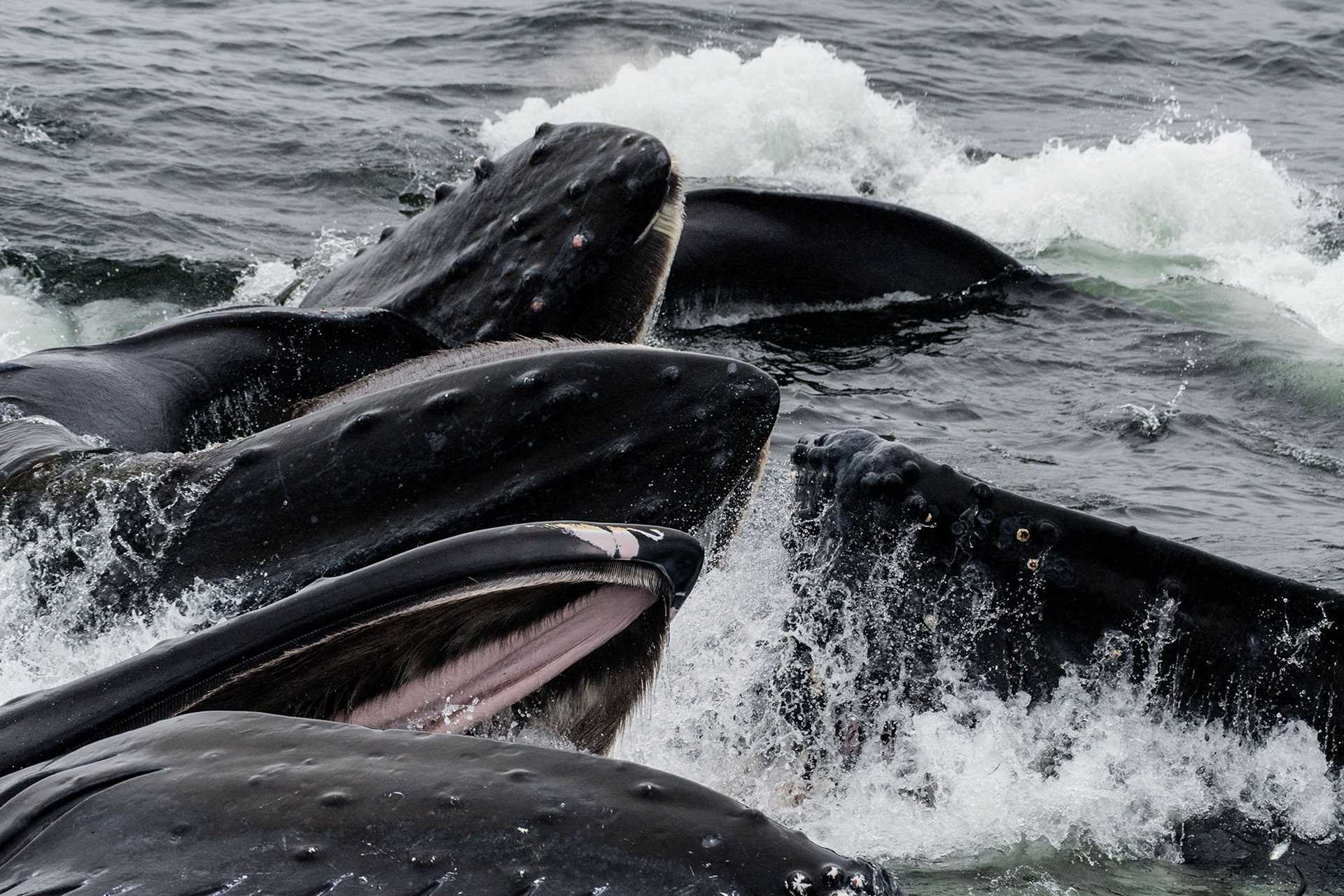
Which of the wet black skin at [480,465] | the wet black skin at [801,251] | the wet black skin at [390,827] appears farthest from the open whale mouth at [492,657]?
the wet black skin at [801,251]

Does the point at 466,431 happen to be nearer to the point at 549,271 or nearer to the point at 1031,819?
the point at 549,271

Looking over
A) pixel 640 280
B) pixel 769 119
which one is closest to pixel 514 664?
pixel 640 280

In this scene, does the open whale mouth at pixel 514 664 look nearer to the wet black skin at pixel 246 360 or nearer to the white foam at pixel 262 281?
the wet black skin at pixel 246 360

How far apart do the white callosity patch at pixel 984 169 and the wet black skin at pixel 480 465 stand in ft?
30.1

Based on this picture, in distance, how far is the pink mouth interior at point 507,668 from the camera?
3.49 m

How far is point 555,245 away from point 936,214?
949 centimetres

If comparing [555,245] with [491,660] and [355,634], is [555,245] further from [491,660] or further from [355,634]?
[355,634]

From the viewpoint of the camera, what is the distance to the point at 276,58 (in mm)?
20031

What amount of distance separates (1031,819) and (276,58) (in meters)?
17.0

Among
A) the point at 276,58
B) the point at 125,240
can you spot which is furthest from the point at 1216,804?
the point at 276,58

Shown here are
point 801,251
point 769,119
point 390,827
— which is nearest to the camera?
point 390,827

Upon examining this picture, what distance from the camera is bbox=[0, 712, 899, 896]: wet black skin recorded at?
2.55 meters

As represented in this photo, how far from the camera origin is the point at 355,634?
10.7 feet

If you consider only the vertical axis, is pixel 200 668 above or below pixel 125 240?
above
